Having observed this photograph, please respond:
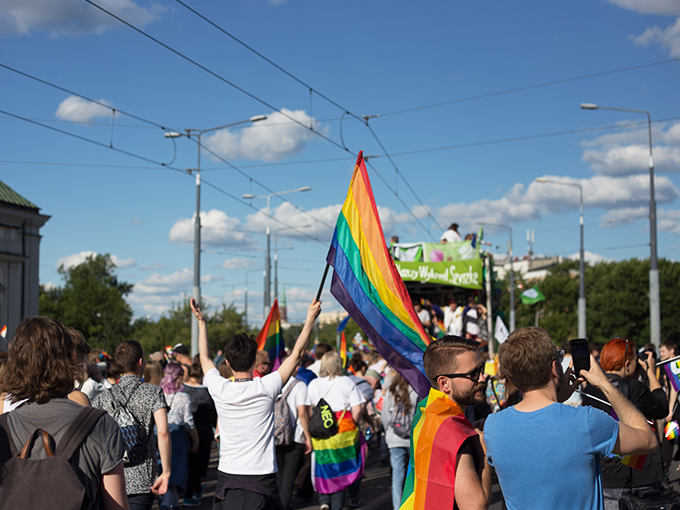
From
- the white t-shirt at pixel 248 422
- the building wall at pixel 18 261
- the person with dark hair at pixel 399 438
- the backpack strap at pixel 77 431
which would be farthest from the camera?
the building wall at pixel 18 261

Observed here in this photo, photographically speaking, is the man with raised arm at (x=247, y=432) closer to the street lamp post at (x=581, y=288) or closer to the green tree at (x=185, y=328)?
the street lamp post at (x=581, y=288)

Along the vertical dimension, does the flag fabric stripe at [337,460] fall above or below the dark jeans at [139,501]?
below

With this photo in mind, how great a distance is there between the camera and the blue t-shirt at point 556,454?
2797 millimetres

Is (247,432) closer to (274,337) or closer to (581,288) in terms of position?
(274,337)

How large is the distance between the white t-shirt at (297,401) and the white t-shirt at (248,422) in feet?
9.71

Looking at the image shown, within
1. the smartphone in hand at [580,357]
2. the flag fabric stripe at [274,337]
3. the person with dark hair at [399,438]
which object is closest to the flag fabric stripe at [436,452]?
the smartphone in hand at [580,357]

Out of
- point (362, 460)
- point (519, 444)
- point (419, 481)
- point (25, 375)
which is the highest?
point (25, 375)

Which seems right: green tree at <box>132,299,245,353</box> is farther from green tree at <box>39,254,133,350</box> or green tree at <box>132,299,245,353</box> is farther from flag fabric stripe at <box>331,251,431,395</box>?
flag fabric stripe at <box>331,251,431,395</box>

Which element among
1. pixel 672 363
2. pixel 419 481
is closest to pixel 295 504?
Answer: pixel 672 363

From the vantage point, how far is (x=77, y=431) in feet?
8.09

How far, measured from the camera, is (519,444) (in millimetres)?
2930

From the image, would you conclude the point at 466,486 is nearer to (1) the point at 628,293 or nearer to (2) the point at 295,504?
(2) the point at 295,504

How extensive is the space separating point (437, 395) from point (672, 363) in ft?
14.5

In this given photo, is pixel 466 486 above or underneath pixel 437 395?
underneath
